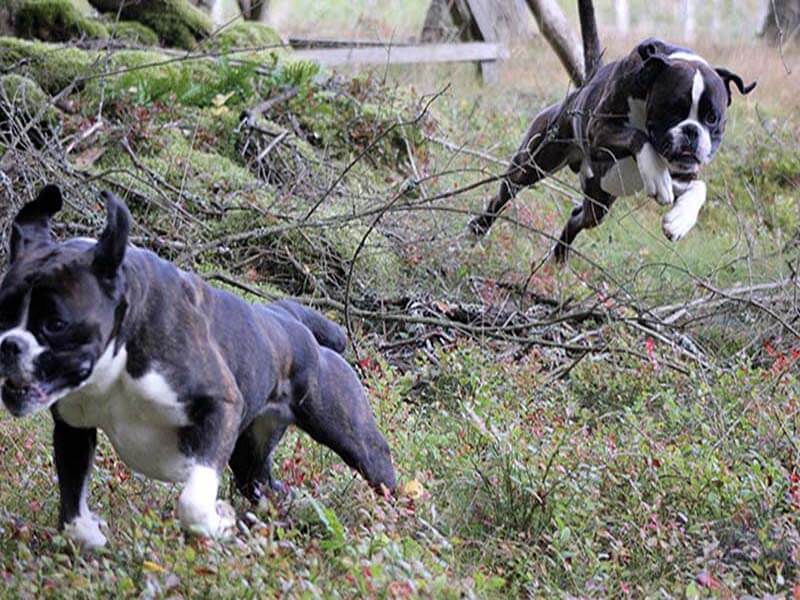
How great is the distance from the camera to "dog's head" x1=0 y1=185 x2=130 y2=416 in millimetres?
4023

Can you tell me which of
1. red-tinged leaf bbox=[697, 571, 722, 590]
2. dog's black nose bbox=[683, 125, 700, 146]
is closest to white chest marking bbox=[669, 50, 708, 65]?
dog's black nose bbox=[683, 125, 700, 146]

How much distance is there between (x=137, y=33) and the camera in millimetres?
12383

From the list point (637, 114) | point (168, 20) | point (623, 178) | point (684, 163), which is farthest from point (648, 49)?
point (168, 20)

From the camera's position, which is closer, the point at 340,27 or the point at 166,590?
the point at 166,590

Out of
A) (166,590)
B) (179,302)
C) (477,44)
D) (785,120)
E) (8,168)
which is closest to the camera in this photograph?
(166,590)

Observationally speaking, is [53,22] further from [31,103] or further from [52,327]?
[52,327]

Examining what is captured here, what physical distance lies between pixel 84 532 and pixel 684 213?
4.69 metres

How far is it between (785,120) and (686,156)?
24.0ft

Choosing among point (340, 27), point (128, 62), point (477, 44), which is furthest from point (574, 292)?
point (340, 27)

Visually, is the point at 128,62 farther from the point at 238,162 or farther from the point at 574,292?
the point at 574,292

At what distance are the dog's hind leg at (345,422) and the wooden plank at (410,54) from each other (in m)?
8.34

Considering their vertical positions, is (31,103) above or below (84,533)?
below

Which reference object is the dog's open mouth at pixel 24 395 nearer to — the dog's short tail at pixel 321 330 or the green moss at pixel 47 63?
the dog's short tail at pixel 321 330

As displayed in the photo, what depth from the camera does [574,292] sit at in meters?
9.91
